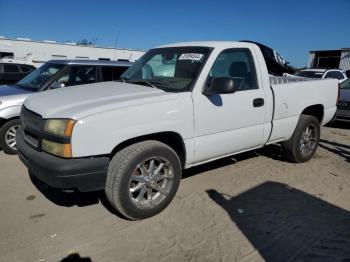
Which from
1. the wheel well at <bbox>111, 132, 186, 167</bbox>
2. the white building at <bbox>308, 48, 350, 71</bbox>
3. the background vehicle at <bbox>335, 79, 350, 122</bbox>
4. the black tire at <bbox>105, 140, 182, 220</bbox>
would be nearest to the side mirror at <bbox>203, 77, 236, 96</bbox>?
the wheel well at <bbox>111, 132, 186, 167</bbox>

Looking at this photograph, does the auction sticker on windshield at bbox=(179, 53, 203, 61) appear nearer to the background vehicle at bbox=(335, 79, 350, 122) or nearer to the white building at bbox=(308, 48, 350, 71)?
the background vehicle at bbox=(335, 79, 350, 122)

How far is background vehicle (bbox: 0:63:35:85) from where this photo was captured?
45.3ft

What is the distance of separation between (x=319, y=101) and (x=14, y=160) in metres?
5.18

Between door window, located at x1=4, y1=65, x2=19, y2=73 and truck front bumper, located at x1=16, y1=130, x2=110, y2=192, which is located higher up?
door window, located at x1=4, y1=65, x2=19, y2=73

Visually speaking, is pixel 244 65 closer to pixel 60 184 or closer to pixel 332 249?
pixel 332 249

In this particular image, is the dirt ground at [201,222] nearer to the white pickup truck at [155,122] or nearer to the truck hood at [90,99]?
the white pickup truck at [155,122]

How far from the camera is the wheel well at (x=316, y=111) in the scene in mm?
5623

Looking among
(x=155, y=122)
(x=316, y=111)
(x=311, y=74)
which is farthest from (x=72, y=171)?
(x=311, y=74)

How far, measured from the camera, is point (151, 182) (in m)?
3.63

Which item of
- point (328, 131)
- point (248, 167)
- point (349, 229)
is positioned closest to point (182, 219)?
point (349, 229)

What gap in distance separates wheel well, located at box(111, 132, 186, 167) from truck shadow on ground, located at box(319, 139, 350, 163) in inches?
143

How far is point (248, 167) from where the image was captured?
538 cm

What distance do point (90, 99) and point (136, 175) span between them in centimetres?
94

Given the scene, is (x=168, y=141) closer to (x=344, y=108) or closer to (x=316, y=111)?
(x=316, y=111)
